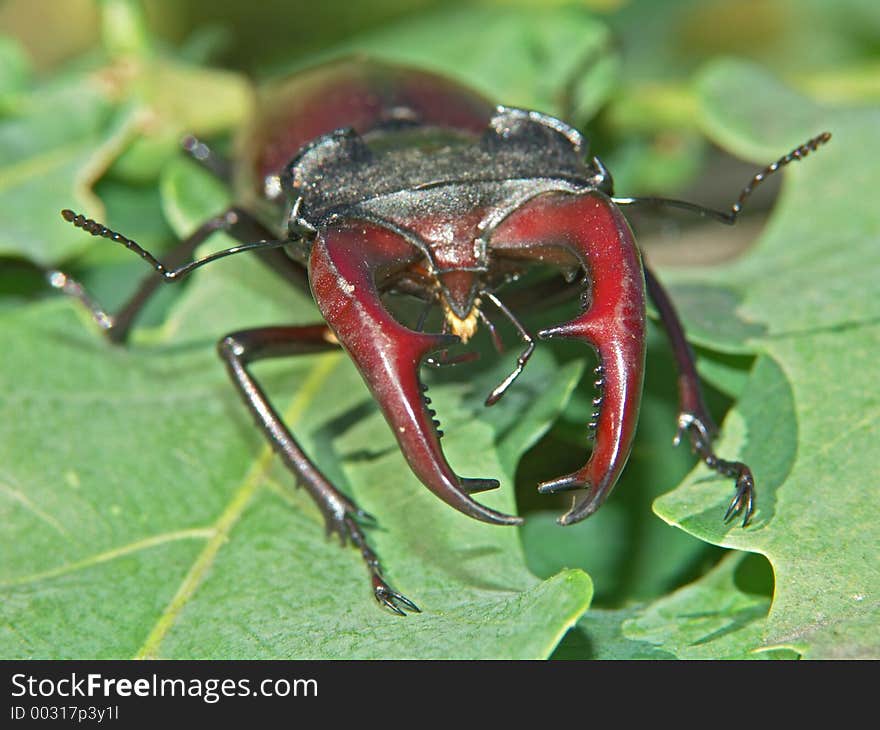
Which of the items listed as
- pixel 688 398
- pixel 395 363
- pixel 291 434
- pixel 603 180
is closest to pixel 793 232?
pixel 688 398

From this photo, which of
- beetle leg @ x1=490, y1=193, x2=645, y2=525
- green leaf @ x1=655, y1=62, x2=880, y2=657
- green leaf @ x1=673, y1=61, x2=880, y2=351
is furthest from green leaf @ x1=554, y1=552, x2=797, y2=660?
green leaf @ x1=673, y1=61, x2=880, y2=351

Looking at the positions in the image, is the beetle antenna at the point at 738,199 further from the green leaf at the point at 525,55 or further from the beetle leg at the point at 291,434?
the green leaf at the point at 525,55

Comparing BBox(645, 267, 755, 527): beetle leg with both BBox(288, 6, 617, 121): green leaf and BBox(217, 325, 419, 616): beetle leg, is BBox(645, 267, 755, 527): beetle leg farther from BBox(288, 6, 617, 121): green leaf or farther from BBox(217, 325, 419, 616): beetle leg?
BBox(288, 6, 617, 121): green leaf

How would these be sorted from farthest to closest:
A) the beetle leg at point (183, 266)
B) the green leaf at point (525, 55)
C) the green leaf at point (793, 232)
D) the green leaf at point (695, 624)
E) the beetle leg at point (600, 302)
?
the green leaf at point (525, 55) < the beetle leg at point (183, 266) < the green leaf at point (793, 232) < the green leaf at point (695, 624) < the beetle leg at point (600, 302)

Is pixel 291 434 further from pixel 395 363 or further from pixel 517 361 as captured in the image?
pixel 395 363

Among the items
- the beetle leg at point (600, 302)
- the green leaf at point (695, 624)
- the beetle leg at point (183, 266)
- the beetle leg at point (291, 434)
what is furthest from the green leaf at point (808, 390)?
the beetle leg at point (183, 266)
